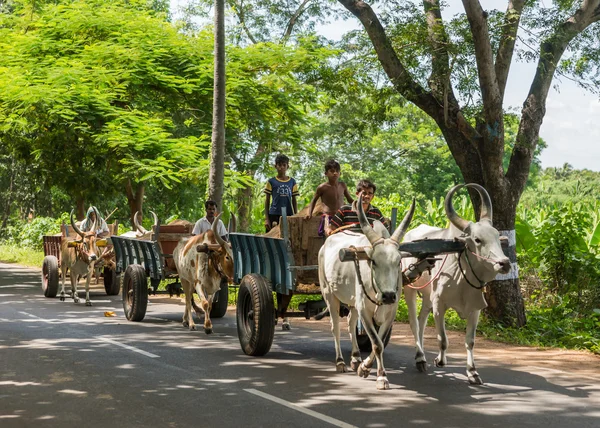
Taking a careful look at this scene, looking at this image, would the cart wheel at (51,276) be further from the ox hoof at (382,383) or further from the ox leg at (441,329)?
the ox hoof at (382,383)

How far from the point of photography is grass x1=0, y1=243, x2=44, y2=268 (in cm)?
3341

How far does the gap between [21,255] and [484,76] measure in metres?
28.1

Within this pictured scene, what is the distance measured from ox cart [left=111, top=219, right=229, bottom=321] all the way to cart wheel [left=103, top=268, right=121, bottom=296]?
176 inches

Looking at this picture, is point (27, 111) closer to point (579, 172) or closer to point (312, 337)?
point (312, 337)

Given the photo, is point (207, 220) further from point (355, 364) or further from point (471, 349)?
point (471, 349)

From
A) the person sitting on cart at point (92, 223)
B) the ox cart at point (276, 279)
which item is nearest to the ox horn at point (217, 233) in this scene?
the ox cart at point (276, 279)

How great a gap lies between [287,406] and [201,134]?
15591mm

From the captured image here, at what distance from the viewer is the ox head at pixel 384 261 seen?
768 cm

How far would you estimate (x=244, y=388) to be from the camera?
807 centimetres

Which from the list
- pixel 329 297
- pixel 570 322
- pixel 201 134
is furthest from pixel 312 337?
pixel 201 134

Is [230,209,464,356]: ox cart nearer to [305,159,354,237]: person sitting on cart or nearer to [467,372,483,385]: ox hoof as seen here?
[305,159,354,237]: person sitting on cart

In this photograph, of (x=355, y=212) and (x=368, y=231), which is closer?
(x=368, y=231)

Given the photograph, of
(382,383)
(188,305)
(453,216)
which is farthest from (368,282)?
(188,305)

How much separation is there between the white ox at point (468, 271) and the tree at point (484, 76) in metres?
3.91
